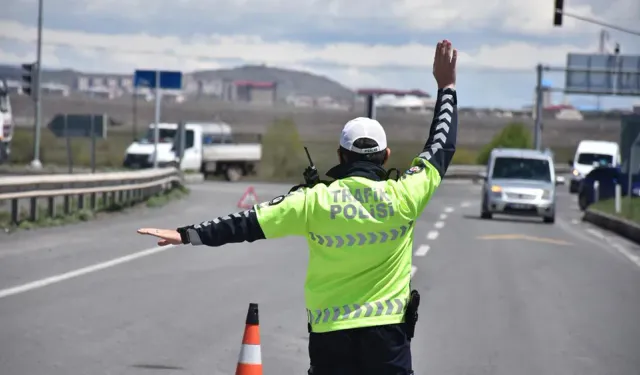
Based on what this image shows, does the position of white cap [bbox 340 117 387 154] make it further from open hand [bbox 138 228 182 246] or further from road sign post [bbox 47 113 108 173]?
road sign post [bbox 47 113 108 173]

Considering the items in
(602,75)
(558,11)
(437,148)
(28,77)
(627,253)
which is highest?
(558,11)

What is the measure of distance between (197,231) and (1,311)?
6710mm

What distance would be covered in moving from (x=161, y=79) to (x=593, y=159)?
21.6m

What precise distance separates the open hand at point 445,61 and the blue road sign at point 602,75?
7154cm

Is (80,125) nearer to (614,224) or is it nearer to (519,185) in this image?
(519,185)

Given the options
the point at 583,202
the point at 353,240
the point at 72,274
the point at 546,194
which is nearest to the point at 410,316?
the point at 353,240

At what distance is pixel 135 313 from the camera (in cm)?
1159

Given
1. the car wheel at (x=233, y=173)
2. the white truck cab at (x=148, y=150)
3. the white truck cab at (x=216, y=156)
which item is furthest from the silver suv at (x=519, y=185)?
the car wheel at (x=233, y=173)

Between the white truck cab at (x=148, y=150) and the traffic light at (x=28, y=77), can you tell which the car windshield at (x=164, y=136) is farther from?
the traffic light at (x=28, y=77)

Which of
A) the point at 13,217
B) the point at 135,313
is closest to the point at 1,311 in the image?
the point at 135,313

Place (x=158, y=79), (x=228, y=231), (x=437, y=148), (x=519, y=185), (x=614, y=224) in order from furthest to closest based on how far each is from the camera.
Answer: (x=158, y=79) → (x=519, y=185) → (x=614, y=224) → (x=437, y=148) → (x=228, y=231)

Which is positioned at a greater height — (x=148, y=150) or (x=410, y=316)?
(x=410, y=316)

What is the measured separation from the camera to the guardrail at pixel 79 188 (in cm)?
2066

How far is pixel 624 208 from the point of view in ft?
109
